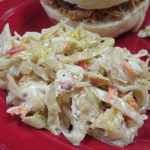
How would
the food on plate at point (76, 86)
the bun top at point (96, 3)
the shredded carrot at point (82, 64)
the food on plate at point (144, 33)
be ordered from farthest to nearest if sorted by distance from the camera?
the food on plate at point (144, 33) → the bun top at point (96, 3) → the shredded carrot at point (82, 64) → the food on plate at point (76, 86)

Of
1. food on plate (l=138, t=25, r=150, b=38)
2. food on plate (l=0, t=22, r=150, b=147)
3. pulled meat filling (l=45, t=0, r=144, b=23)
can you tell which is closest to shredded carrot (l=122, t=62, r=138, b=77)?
food on plate (l=0, t=22, r=150, b=147)

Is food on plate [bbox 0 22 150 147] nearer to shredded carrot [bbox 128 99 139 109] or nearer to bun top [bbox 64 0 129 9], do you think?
shredded carrot [bbox 128 99 139 109]

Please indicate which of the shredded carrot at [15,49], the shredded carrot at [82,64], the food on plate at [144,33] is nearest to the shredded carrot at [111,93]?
the shredded carrot at [82,64]

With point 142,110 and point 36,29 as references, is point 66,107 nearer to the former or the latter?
point 142,110

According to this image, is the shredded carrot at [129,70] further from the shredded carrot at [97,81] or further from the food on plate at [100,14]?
the food on plate at [100,14]

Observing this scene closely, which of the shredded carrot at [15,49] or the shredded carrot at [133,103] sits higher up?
the shredded carrot at [15,49]

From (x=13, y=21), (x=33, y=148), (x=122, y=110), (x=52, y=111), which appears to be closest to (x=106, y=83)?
(x=122, y=110)

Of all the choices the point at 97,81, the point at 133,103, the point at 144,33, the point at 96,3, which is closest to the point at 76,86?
the point at 97,81

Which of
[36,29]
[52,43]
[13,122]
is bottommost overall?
[36,29]
